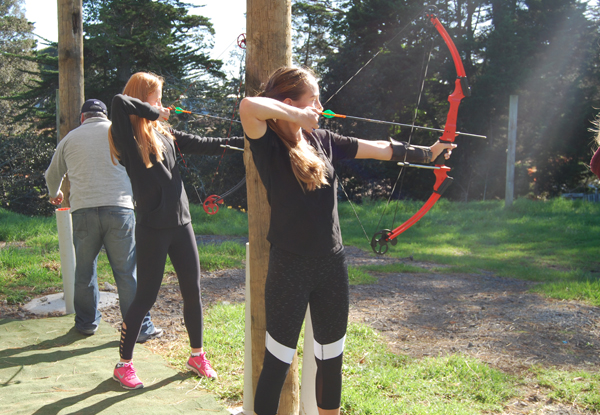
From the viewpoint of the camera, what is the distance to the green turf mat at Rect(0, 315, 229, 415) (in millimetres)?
2410

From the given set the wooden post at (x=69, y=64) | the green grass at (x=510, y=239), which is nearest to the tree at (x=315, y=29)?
the green grass at (x=510, y=239)

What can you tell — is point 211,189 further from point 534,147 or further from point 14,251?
point 534,147

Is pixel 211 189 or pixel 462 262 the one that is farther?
pixel 211 189

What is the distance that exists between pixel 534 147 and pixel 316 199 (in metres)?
15.9

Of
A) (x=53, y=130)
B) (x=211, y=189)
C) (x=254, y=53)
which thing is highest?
(x=53, y=130)

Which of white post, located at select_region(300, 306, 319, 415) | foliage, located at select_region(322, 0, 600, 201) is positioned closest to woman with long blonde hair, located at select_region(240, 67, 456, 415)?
white post, located at select_region(300, 306, 319, 415)

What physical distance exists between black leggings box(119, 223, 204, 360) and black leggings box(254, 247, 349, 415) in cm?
91

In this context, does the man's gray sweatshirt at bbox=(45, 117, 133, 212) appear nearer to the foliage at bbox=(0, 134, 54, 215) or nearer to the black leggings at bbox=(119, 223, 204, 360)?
the black leggings at bbox=(119, 223, 204, 360)

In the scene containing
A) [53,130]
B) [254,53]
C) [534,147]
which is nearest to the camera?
[254,53]

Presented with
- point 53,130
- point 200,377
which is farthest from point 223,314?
point 53,130

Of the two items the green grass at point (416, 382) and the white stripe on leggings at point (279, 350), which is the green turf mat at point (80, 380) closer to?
the green grass at point (416, 382)

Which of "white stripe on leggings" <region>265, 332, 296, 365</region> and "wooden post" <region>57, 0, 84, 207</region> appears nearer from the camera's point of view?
"white stripe on leggings" <region>265, 332, 296, 365</region>

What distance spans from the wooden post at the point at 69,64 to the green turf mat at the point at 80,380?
1.90m

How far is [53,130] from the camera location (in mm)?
14266
